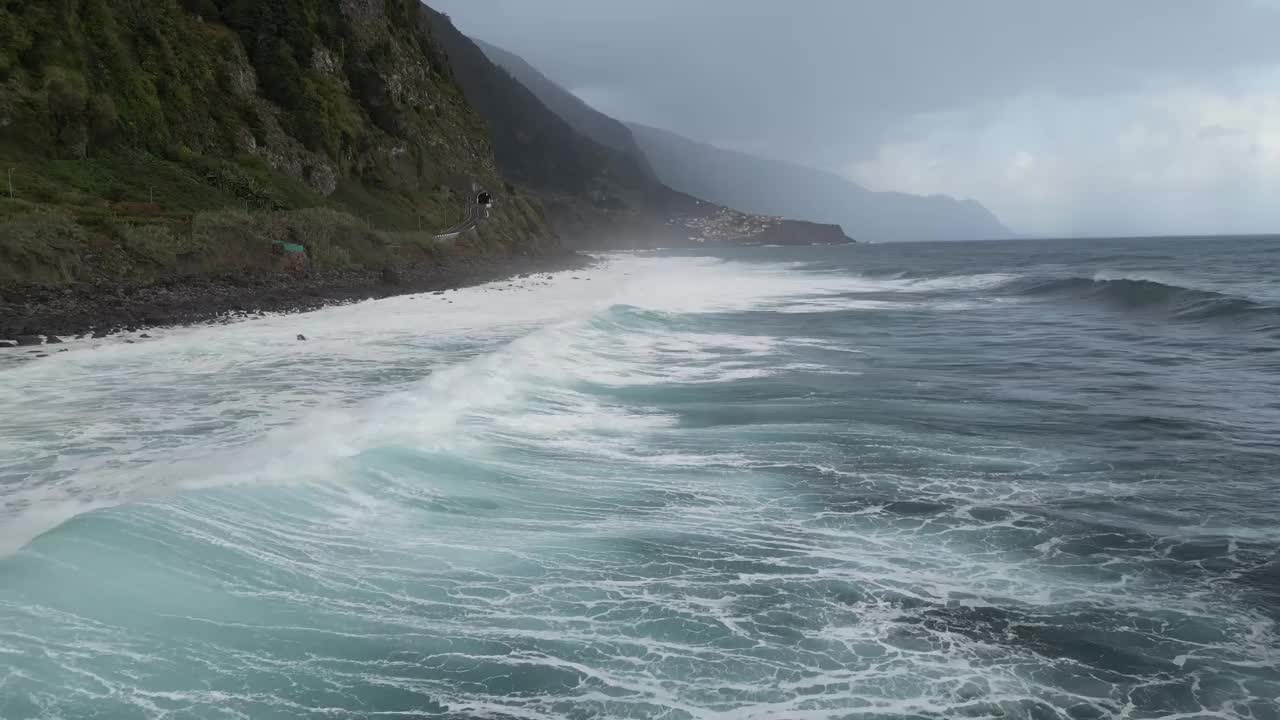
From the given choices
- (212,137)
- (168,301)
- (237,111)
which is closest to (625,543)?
(168,301)

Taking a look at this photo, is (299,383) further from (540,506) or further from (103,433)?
(540,506)

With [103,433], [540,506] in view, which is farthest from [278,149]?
[540,506]

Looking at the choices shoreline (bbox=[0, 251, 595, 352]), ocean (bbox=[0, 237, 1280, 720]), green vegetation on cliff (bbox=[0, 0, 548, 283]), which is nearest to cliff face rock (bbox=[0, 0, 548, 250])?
green vegetation on cliff (bbox=[0, 0, 548, 283])

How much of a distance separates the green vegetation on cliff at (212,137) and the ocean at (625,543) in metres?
13.7

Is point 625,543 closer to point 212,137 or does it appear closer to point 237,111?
point 212,137

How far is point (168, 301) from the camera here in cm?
2533

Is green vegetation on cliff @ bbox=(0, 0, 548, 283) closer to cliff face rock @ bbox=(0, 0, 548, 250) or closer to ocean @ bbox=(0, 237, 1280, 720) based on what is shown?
cliff face rock @ bbox=(0, 0, 548, 250)

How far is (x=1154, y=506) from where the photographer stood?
9.20 metres

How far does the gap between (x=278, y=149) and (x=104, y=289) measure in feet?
95.8

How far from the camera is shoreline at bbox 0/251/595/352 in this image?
20.2 metres

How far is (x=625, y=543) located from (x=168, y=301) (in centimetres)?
2258

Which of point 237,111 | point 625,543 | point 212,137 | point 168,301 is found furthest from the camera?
point 237,111

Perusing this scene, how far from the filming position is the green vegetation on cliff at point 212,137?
95.7 feet

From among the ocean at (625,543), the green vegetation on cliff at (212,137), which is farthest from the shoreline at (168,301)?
the ocean at (625,543)
